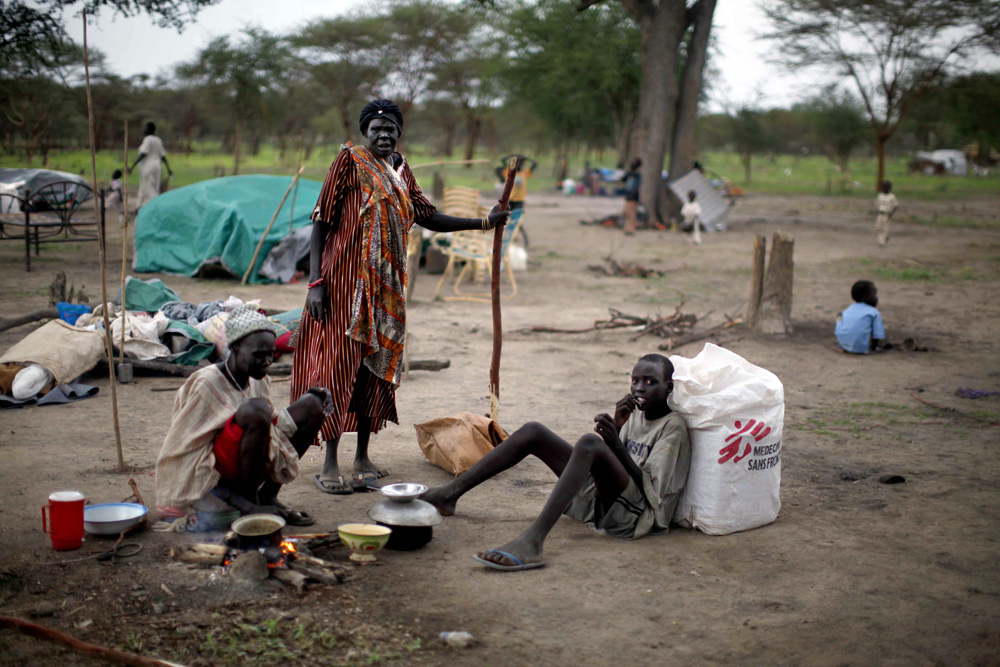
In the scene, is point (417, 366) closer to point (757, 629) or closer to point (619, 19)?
point (757, 629)

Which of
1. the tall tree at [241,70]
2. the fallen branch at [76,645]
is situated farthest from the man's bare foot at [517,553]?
the tall tree at [241,70]

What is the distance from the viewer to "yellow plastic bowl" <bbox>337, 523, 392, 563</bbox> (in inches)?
112

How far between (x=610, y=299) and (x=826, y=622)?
23.2 feet

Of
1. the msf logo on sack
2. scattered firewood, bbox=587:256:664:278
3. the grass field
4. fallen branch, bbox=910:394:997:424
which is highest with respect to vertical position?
the grass field

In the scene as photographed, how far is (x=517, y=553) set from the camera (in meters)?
2.89

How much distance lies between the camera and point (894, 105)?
23203 mm

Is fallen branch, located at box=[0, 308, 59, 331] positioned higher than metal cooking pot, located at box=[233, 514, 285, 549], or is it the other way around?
fallen branch, located at box=[0, 308, 59, 331]

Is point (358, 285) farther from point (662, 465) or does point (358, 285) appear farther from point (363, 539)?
point (662, 465)

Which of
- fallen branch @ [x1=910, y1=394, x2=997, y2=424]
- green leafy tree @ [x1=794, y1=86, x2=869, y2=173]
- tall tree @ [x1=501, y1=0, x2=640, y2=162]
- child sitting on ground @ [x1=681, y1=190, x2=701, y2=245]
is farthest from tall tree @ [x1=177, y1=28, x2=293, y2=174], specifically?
fallen branch @ [x1=910, y1=394, x2=997, y2=424]

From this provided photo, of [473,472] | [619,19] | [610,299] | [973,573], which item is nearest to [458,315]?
[610,299]

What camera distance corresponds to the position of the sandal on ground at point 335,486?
141 inches

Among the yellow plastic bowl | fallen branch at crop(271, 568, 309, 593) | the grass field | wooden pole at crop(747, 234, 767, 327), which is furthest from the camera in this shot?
the grass field

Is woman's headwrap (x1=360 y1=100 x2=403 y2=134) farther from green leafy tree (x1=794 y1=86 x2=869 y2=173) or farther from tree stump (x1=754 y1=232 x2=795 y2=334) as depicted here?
green leafy tree (x1=794 y1=86 x2=869 y2=173)

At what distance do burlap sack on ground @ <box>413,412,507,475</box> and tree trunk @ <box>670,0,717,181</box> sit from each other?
47.2 feet
